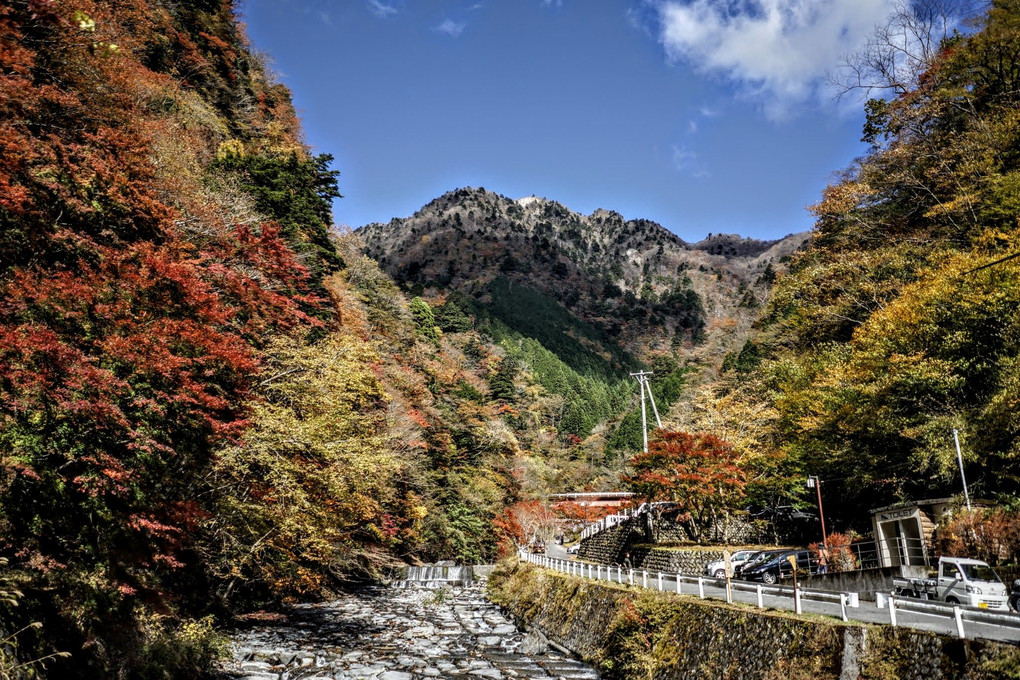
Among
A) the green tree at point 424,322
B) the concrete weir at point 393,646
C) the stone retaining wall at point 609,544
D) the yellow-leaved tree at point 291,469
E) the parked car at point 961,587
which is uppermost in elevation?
the green tree at point 424,322

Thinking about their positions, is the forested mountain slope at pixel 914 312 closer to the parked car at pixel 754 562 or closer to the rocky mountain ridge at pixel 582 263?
the parked car at pixel 754 562

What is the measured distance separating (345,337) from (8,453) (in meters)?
11.9

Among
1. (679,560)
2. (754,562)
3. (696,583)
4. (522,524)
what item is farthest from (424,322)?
(696,583)

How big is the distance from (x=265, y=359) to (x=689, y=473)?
1763 cm

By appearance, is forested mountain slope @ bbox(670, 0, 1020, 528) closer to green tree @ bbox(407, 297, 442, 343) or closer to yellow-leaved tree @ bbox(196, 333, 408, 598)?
A: yellow-leaved tree @ bbox(196, 333, 408, 598)

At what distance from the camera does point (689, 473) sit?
79.2 feet

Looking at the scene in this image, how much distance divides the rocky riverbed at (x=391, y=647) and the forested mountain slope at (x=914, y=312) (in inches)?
537

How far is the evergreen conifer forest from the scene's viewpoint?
28.5ft

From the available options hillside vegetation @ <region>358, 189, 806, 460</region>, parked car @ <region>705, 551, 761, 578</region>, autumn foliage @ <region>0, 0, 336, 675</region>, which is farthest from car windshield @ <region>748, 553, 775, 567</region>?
hillside vegetation @ <region>358, 189, 806, 460</region>

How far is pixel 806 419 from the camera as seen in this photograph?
23109 millimetres

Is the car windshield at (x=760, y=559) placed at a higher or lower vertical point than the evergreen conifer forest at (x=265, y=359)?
lower

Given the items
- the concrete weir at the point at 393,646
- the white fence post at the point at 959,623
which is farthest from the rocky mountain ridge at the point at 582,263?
the white fence post at the point at 959,623

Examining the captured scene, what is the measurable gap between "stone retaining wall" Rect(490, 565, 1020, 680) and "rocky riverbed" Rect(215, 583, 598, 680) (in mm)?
1111

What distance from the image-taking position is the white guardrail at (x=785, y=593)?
6.33 meters
